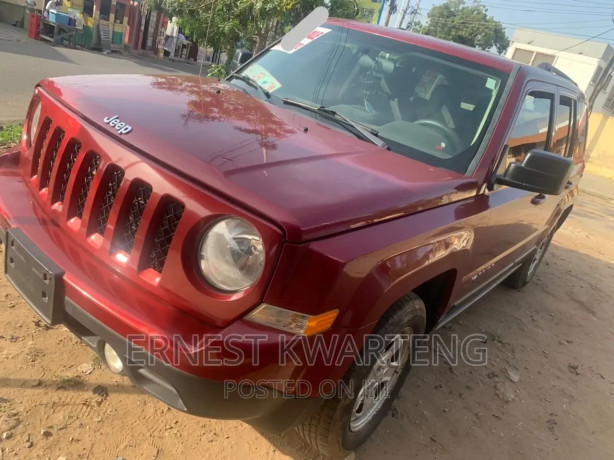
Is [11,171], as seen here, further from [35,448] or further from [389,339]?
[389,339]

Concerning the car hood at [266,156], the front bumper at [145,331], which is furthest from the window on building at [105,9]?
the front bumper at [145,331]

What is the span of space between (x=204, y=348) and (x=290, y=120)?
1.34 m

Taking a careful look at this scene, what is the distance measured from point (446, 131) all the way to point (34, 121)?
2067mm

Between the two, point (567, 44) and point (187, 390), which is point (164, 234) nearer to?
point (187, 390)

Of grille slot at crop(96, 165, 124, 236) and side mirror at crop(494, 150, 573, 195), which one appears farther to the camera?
side mirror at crop(494, 150, 573, 195)

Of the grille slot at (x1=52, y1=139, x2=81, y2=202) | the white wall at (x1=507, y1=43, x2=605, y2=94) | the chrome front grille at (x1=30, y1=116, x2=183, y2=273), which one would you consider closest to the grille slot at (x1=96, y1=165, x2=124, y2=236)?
the chrome front grille at (x1=30, y1=116, x2=183, y2=273)

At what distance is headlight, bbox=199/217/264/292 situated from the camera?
166 cm

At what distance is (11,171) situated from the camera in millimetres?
2486

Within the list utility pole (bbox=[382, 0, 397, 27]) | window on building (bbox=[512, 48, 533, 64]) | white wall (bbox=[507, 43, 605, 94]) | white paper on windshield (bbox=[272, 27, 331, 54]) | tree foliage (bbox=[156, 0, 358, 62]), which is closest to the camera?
white paper on windshield (bbox=[272, 27, 331, 54])

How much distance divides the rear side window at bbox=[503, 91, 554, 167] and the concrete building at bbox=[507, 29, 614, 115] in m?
36.5

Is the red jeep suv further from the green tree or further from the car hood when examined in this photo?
the green tree

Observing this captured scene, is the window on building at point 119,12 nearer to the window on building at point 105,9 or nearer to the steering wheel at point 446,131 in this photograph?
the window on building at point 105,9

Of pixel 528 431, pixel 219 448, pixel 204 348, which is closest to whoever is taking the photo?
pixel 204 348

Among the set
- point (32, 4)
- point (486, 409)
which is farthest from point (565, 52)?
point (486, 409)
